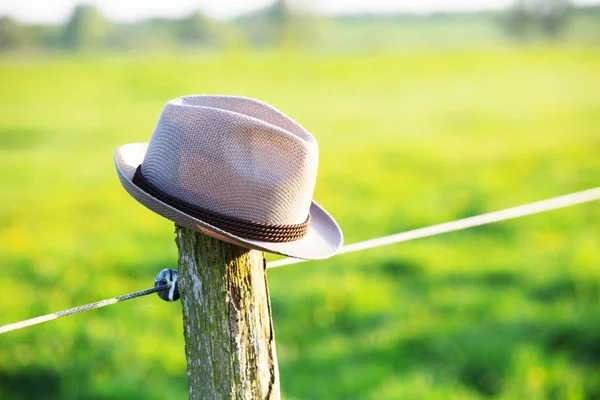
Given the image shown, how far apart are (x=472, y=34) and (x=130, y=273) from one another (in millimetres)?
57063

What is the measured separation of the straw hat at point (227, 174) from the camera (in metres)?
1.80

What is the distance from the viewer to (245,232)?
5.98 feet

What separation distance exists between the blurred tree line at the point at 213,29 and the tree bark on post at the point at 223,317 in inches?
1295

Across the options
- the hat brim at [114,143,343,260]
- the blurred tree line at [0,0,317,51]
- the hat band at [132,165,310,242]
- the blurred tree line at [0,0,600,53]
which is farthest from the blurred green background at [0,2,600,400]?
the blurred tree line at [0,0,600,53]

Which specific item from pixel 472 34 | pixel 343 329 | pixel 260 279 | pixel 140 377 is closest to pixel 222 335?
pixel 260 279

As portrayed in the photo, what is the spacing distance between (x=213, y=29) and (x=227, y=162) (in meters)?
51.0

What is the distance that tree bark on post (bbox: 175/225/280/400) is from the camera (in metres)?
1.84

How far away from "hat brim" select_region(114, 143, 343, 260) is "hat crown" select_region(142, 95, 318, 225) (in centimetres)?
8

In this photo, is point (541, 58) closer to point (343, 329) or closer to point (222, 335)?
point (343, 329)

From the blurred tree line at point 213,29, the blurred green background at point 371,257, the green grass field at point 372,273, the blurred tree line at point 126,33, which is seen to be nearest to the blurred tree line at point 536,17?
the blurred tree line at point 213,29

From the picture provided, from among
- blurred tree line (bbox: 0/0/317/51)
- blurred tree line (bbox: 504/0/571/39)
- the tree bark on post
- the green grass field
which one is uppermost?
blurred tree line (bbox: 504/0/571/39)

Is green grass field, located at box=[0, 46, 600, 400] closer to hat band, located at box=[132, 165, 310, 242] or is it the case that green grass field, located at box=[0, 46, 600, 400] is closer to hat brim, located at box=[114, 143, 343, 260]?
hat brim, located at box=[114, 143, 343, 260]

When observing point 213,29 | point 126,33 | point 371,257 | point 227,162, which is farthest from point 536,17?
point 227,162

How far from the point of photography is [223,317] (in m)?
1.86
